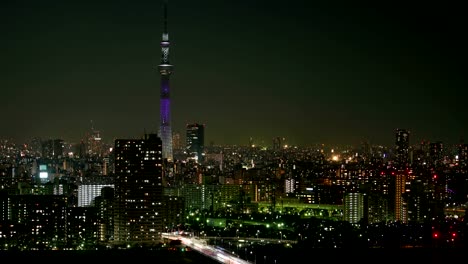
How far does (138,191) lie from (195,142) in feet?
66.8

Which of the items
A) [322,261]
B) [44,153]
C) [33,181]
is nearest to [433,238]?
[322,261]

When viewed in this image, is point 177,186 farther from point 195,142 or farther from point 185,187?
point 195,142

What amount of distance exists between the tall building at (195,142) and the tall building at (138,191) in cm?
1928

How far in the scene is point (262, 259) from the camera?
1523cm

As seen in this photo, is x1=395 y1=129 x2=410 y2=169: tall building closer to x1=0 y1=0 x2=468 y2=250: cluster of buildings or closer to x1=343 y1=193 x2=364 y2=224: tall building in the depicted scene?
x1=0 y1=0 x2=468 y2=250: cluster of buildings

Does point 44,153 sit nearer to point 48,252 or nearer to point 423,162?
point 423,162

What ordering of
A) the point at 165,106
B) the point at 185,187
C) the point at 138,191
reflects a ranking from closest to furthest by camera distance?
the point at 138,191 < the point at 185,187 < the point at 165,106

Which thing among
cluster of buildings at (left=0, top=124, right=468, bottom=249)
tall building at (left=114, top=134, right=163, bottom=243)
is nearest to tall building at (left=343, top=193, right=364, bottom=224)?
cluster of buildings at (left=0, top=124, right=468, bottom=249)

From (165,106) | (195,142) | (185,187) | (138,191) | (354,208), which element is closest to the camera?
(138,191)

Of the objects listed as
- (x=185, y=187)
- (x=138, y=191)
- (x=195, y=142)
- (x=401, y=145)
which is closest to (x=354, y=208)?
(x=185, y=187)

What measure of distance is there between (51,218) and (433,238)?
8.00 metres

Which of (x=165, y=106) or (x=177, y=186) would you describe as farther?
(x=165, y=106)

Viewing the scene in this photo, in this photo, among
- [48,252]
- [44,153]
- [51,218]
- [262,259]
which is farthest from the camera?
[44,153]

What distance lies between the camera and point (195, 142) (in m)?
38.6
